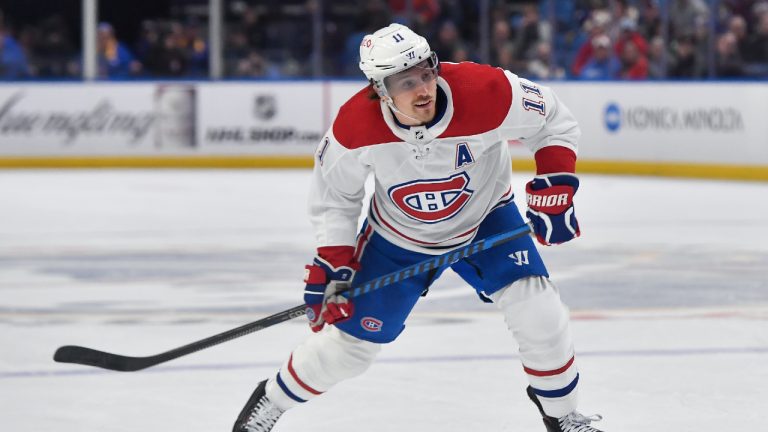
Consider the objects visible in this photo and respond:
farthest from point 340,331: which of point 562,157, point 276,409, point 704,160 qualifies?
point 704,160

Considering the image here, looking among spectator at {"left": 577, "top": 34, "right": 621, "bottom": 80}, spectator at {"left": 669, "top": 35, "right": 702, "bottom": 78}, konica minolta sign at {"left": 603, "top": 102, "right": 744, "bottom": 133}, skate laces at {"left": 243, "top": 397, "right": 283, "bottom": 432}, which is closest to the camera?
skate laces at {"left": 243, "top": 397, "right": 283, "bottom": 432}

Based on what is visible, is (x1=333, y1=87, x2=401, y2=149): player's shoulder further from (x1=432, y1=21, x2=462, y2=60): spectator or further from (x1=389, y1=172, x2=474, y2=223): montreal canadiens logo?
(x1=432, y1=21, x2=462, y2=60): spectator

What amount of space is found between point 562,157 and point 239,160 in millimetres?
8622

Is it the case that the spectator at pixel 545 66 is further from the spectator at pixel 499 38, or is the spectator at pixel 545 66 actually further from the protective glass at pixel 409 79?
the protective glass at pixel 409 79

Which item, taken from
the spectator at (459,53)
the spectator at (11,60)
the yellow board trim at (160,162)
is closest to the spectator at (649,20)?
the spectator at (459,53)

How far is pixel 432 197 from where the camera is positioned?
2939 mm

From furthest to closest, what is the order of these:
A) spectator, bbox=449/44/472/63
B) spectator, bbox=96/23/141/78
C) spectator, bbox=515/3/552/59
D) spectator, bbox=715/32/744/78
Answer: spectator, bbox=96/23/141/78 → spectator, bbox=449/44/472/63 → spectator, bbox=515/3/552/59 → spectator, bbox=715/32/744/78

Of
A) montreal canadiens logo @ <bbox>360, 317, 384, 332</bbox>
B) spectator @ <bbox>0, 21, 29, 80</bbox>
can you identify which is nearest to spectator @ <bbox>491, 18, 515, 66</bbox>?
spectator @ <bbox>0, 21, 29, 80</bbox>

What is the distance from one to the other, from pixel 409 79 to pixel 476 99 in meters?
0.19

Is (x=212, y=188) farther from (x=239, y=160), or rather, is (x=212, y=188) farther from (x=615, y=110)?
(x=615, y=110)

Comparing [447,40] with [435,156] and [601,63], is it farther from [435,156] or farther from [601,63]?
[435,156]

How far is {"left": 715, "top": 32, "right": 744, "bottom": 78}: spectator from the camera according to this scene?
1012cm

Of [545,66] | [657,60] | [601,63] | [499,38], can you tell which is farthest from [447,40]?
[657,60]

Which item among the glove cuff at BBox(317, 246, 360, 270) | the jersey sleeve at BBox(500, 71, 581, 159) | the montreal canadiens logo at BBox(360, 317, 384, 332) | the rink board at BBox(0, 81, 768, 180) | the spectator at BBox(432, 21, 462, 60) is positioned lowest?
the rink board at BBox(0, 81, 768, 180)
